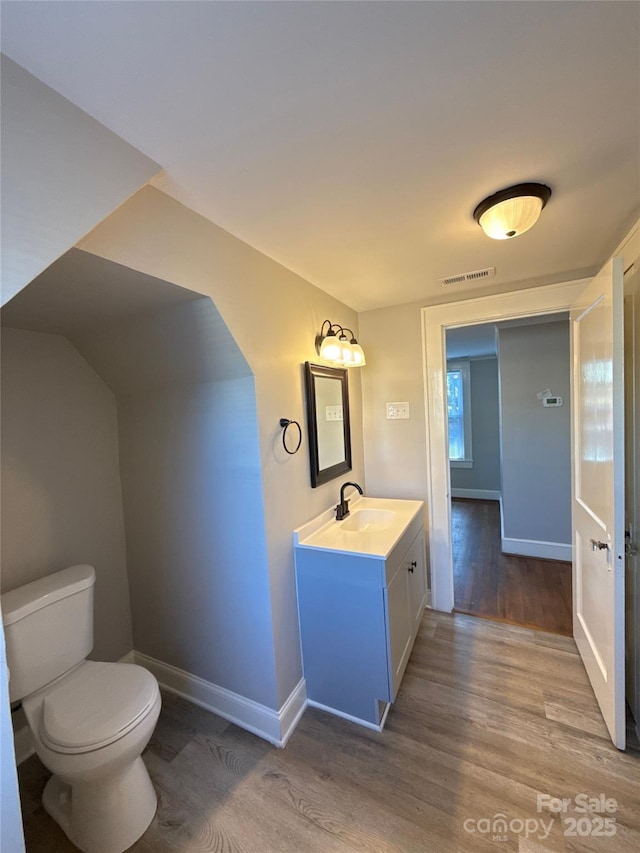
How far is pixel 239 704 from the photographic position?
5.60 feet

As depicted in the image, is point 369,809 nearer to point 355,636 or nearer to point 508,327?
point 355,636

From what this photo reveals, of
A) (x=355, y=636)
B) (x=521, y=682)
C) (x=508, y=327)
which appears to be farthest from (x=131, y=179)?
(x=508, y=327)

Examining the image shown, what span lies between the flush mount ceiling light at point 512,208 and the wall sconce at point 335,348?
911mm

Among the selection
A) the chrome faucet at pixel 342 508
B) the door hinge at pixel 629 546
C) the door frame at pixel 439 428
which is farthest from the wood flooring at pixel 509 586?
the chrome faucet at pixel 342 508

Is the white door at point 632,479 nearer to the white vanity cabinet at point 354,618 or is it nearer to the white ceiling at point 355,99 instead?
the white ceiling at point 355,99

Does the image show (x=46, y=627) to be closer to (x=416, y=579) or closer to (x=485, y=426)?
(x=416, y=579)

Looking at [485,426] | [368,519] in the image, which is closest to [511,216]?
[368,519]

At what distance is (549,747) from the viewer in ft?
4.90

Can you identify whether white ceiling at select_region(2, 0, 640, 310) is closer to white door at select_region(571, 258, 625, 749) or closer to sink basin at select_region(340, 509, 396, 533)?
white door at select_region(571, 258, 625, 749)

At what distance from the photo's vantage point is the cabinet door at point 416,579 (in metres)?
1.99

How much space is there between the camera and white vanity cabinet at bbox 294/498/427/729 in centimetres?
159

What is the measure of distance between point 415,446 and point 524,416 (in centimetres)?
153

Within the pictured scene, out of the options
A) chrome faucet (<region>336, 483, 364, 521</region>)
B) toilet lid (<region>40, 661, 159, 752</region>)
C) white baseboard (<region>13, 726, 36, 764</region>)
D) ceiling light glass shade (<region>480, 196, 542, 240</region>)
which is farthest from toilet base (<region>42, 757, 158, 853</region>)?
ceiling light glass shade (<region>480, 196, 542, 240</region>)

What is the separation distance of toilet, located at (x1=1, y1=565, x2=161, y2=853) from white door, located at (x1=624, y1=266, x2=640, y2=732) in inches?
82.6
